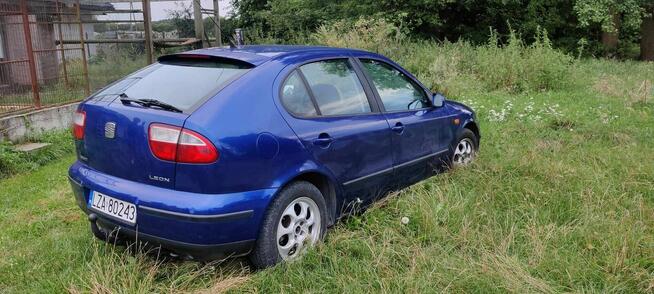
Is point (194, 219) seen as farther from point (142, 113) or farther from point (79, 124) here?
point (79, 124)

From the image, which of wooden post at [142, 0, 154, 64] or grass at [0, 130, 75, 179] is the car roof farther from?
wooden post at [142, 0, 154, 64]

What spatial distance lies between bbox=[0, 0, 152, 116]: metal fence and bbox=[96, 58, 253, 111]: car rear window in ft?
→ 17.2

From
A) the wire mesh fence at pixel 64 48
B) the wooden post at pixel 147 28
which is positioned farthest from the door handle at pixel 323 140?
the wooden post at pixel 147 28

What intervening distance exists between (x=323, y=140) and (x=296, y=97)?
1.15 feet

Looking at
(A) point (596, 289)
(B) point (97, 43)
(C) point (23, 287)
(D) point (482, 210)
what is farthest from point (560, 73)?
(C) point (23, 287)

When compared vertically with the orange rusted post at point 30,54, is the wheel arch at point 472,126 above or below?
below

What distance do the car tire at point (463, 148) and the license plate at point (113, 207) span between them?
10.2 ft

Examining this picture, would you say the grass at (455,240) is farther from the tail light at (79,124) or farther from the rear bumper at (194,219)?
the tail light at (79,124)

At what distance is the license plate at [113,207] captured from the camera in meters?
3.16

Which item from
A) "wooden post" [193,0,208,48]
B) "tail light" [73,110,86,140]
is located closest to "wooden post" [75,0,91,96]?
"wooden post" [193,0,208,48]

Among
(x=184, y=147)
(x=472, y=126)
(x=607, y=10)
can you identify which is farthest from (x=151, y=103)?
(x=607, y=10)

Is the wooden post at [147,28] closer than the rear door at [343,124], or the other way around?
the rear door at [343,124]

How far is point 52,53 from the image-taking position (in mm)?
9258

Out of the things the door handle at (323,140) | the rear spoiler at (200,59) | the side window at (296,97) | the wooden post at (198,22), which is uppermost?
the wooden post at (198,22)
